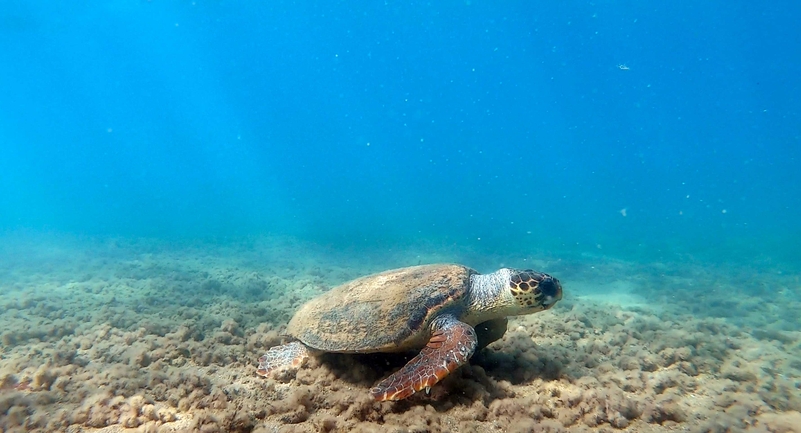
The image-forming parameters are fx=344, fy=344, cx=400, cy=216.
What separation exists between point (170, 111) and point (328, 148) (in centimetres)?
4624

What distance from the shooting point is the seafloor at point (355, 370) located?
251cm

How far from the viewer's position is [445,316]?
3299mm

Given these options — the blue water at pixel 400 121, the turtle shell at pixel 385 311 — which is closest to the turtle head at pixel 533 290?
the turtle shell at pixel 385 311

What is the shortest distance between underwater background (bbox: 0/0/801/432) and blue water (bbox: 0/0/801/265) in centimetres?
69

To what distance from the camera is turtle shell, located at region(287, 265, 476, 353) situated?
10.0ft

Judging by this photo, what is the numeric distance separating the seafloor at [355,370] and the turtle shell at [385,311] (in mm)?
346

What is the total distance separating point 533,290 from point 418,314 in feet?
3.86

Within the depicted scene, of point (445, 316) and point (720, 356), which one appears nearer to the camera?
point (445, 316)

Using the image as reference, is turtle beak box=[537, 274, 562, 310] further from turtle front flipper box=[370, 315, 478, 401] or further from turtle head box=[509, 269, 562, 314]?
turtle front flipper box=[370, 315, 478, 401]

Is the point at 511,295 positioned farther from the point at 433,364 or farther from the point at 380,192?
the point at 380,192

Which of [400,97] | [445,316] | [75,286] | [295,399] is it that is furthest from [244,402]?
[400,97]

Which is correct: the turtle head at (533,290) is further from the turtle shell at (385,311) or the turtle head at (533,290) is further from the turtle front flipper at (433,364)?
the turtle front flipper at (433,364)

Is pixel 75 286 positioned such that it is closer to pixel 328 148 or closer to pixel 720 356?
pixel 720 356

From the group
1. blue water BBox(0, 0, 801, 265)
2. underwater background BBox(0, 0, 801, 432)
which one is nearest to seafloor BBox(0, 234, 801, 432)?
underwater background BBox(0, 0, 801, 432)
